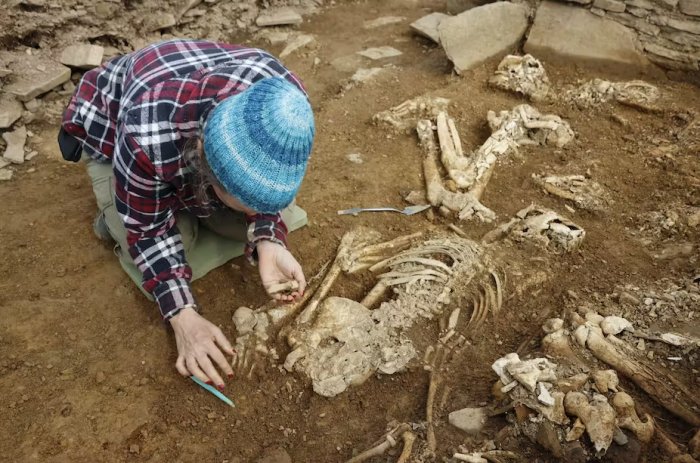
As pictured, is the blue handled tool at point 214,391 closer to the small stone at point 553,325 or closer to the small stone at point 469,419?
the small stone at point 469,419

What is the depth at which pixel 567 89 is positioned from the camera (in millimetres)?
4457

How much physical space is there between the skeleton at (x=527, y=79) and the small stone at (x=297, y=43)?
6.49ft

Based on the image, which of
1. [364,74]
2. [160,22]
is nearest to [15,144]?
[160,22]

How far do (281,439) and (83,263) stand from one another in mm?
1574

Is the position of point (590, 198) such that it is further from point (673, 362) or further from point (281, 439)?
point (281, 439)

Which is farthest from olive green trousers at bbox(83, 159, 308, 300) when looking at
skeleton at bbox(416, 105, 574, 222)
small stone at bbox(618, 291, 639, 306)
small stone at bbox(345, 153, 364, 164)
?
small stone at bbox(618, 291, 639, 306)

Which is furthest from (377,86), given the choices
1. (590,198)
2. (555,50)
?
(590,198)

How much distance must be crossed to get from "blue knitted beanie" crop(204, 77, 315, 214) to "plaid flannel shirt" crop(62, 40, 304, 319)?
0.61 ft

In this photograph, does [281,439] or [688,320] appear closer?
[281,439]

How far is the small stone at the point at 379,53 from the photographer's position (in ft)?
17.3

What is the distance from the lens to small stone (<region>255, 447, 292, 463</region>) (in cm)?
209

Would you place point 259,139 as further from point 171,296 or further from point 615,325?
point 615,325

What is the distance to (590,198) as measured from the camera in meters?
3.34

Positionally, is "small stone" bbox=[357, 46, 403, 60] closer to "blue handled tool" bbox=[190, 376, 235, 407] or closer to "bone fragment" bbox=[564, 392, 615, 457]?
"blue handled tool" bbox=[190, 376, 235, 407]
